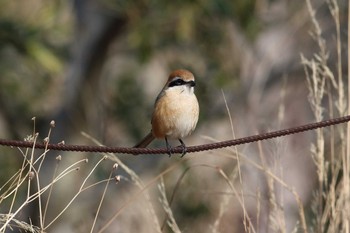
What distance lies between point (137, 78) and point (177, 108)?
5.05 meters

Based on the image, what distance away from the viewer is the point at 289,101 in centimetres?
1077

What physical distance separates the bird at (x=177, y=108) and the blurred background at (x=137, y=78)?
2.48m

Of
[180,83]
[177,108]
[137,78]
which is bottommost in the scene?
[137,78]

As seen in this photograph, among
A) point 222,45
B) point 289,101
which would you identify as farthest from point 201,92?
point 289,101

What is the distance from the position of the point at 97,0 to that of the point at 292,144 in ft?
9.23

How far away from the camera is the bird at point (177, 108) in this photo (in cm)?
396

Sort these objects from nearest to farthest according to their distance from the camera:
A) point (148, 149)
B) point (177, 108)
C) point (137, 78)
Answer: point (148, 149)
point (177, 108)
point (137, 78)

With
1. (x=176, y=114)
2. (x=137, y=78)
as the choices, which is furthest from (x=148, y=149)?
(x=137, y=78)

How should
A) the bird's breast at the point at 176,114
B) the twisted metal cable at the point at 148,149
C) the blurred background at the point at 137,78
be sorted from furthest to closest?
the blurred background at the point at 137,78 < the bird's breast at the point at 176,114 < the twisted metal cable at the point at 148,149

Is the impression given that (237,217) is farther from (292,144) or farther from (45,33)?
(45,33)

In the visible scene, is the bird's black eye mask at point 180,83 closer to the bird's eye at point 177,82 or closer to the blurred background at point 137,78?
the bird's eye at point 177,82

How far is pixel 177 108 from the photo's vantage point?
396cm

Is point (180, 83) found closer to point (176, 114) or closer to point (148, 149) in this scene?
point (176, 114)

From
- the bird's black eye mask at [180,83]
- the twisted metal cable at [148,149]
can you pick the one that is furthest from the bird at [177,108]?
the twisted metal cable at [148,149]
